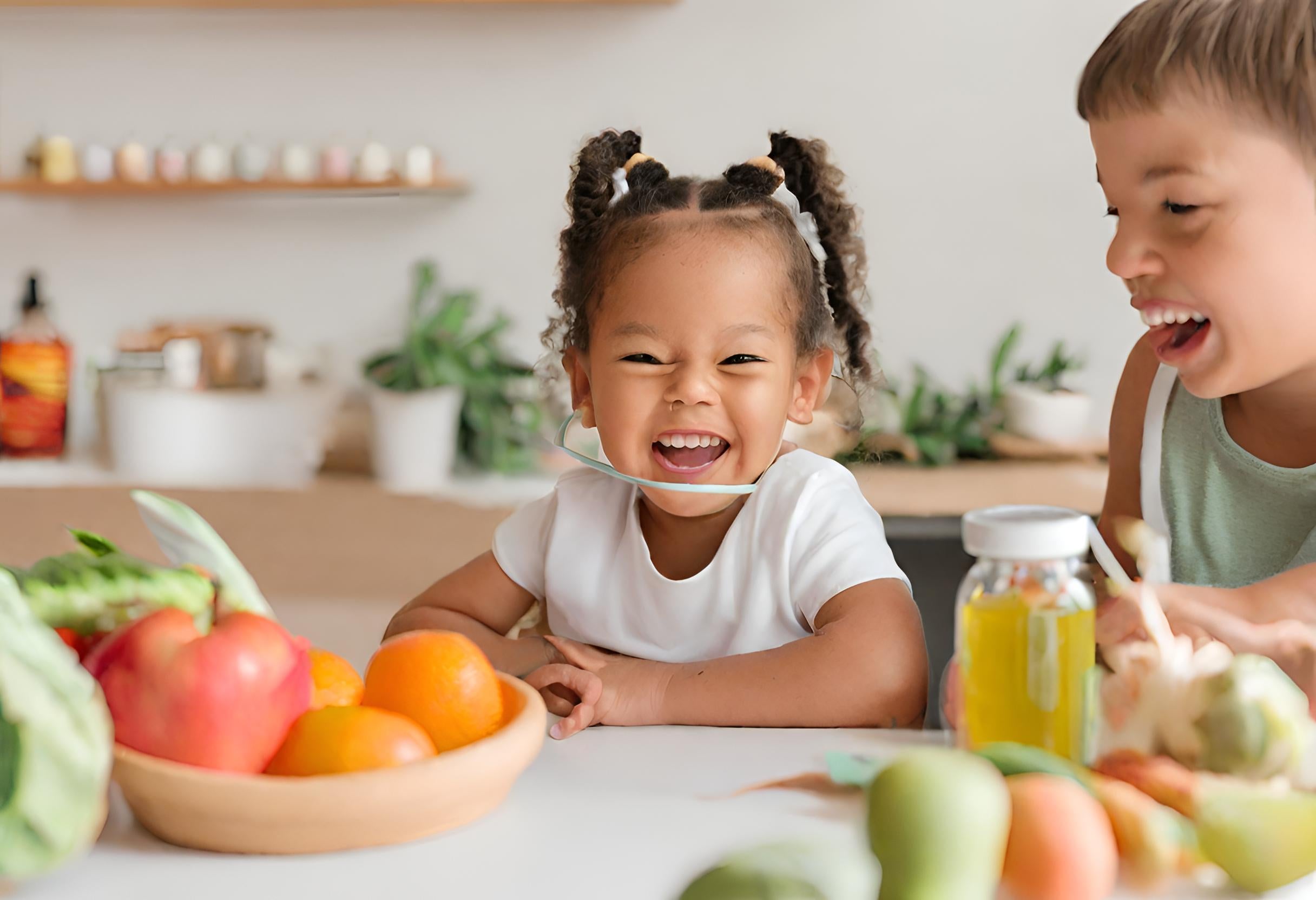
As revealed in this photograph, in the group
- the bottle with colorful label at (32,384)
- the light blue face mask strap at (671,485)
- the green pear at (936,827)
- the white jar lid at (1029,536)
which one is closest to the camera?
the green pear at (936,827)

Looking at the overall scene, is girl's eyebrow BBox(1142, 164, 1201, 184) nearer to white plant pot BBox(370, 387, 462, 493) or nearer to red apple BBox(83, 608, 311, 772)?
red apple BBox(83, 608, 311, 772)

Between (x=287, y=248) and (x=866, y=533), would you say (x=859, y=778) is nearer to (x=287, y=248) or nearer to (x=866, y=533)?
(x=866, y=533)

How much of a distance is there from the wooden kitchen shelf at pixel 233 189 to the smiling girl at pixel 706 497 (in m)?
1.70

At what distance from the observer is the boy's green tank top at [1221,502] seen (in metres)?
1.07

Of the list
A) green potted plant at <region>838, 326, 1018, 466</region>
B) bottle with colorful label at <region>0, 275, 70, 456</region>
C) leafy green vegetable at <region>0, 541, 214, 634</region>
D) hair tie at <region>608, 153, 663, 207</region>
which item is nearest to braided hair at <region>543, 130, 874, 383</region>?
hair tie at <region>608, 153, 663, 207</region>

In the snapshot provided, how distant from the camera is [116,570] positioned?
0.63 meters

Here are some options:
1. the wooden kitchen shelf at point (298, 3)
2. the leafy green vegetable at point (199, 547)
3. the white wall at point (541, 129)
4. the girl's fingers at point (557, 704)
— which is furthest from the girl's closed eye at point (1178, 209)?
the wooden kitchen shelf at point (298, 3)

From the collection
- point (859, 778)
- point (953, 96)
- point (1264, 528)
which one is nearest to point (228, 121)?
point (953, 96)

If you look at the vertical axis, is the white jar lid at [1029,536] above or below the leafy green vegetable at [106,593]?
above

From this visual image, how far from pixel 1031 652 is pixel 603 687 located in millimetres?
309

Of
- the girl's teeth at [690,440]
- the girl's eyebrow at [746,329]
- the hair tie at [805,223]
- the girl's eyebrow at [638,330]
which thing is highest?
the hair tie at [805,223]

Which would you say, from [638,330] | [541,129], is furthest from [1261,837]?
[541,129]

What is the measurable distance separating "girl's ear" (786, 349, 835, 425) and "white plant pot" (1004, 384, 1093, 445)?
147 cm

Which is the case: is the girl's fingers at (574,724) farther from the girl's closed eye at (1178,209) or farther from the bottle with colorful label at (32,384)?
the bottle with colorful label at (32,384)
